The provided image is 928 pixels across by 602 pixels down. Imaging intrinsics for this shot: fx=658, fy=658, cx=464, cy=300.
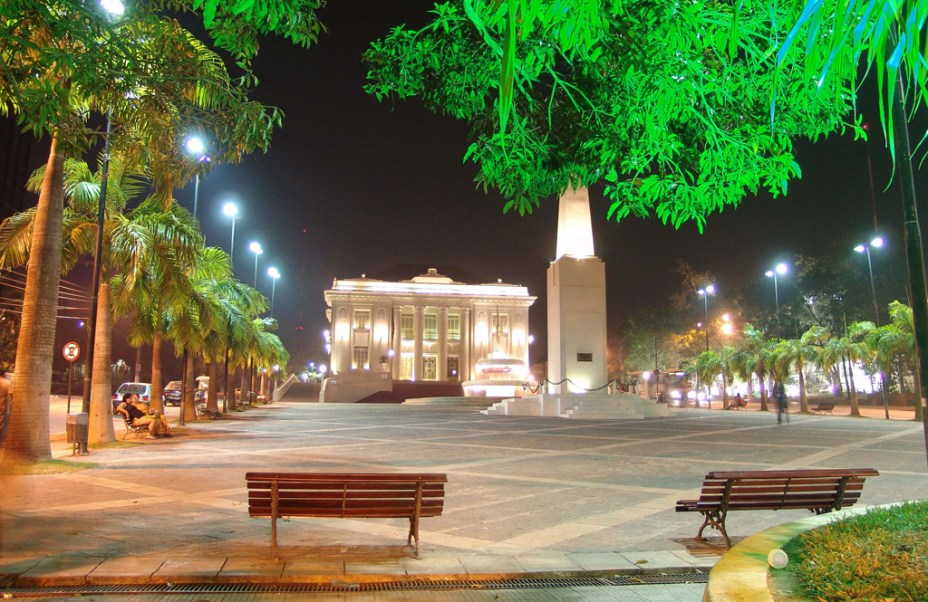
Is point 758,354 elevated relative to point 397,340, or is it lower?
lower

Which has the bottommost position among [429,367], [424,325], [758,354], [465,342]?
[429,367]

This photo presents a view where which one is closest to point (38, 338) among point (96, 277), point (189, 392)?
point (96, 277)

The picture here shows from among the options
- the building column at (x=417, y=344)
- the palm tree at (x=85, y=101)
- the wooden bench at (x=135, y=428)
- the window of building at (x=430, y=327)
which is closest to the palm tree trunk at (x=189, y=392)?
the wooden bench at (x=135, y=428)

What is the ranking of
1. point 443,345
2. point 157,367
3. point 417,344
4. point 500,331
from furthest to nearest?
1. point 500,331
2. point 443,345
3. point 417,344
4. point 157,367

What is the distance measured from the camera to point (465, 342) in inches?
3135

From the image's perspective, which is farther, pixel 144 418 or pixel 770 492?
pixel 144 418

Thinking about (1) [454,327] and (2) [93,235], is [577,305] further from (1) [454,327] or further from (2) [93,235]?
(1) [454,327]

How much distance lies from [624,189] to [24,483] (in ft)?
35.9

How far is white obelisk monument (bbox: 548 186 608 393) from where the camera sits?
30703mm

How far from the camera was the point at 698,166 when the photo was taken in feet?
18.1

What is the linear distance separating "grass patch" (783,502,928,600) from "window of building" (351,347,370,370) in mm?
73498

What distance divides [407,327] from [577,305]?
165 feet

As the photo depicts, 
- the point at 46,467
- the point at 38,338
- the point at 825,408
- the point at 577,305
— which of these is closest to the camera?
the point at 46,467

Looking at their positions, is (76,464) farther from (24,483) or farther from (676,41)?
(676,41)
